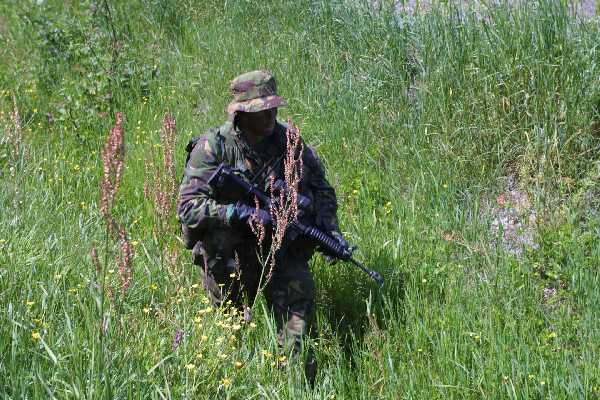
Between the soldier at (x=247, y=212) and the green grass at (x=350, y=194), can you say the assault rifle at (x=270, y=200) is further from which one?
the green grass at (x=350, y=194)

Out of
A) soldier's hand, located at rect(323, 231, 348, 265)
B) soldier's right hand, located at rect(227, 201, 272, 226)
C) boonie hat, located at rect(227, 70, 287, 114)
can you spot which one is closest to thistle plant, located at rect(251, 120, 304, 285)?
soldier's right hand, located at rect(227, 201, 272, 226)

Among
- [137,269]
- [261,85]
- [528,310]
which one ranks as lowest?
[528,310]

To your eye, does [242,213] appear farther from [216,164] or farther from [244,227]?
[216,164]

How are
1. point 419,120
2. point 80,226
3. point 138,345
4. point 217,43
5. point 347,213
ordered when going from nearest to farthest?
point 138,345, point 80,226, point 347,213, point 419,120, point 217,43

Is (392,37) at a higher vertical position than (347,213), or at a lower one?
higher

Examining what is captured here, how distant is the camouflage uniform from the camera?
4.18 m

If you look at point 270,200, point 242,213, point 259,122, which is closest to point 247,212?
point 242,213

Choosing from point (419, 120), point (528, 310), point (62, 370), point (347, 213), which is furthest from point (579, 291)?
point (62, 370)

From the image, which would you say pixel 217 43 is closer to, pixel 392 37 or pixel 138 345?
pixel 392 37

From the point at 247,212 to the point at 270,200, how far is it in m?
0.17

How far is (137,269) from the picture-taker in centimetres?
479

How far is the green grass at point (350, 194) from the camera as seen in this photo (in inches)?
143

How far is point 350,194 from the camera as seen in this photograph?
5789 millimetres

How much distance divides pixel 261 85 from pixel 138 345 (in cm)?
138
